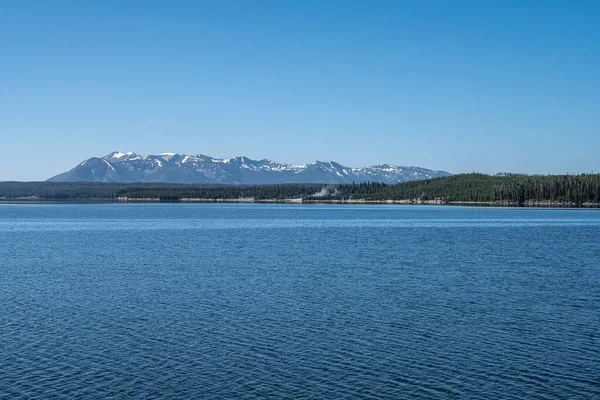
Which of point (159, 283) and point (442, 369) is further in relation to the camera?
point (159, 283)

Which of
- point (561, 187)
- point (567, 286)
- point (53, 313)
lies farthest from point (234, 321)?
point (561, 187)

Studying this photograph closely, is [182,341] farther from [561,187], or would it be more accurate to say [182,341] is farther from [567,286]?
[561,187]

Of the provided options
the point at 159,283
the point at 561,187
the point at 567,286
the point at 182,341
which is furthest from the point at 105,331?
the point at 561,187

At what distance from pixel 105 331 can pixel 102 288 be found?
1079 cm

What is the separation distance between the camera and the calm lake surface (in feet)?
64.5

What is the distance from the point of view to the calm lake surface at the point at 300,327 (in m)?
19.7

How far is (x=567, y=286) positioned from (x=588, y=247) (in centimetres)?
2642

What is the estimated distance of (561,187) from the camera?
189 metres

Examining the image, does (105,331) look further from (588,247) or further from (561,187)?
(561,187)

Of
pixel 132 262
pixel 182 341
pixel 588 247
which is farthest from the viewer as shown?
pixel 588 247

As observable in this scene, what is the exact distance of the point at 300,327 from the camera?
87.5 ft

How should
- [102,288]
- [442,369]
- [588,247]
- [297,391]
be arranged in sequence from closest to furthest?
[297,391] < [442,369] < [102,288] < [588,247]

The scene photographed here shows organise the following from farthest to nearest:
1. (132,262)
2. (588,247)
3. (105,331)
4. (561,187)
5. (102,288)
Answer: (561,187) → (588,247) → (132,262) → (102,288) → (105,331)

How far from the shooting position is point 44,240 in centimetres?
7069
